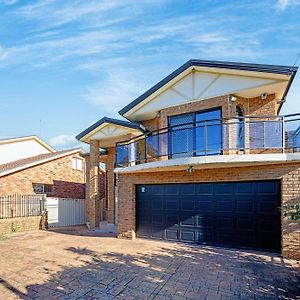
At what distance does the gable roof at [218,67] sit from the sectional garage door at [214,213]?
4000mm

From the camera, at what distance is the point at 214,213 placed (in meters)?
10.2

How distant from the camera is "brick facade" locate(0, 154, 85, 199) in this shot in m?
17.6

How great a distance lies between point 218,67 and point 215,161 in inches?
167

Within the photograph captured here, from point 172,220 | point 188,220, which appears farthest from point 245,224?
point 172,220

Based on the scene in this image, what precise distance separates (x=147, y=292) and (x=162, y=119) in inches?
332

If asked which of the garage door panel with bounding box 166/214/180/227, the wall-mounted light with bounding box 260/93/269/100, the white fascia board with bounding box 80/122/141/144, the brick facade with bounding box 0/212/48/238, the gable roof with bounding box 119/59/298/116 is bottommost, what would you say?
the brick facade with bounding box 0/212/48/238

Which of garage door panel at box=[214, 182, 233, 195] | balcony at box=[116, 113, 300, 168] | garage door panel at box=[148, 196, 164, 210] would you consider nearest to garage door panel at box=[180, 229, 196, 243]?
garage door panel at box=[148, 196, 164, 210]

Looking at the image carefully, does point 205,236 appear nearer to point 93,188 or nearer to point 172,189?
point 172,189

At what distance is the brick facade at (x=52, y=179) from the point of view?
1762cm

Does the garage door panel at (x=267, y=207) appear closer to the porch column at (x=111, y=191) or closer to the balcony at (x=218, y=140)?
the balcony at (x=218, y=140)

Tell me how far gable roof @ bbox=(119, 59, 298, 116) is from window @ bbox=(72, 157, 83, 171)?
951 cm

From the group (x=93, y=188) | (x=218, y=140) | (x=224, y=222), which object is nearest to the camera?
(x=224, y=222)

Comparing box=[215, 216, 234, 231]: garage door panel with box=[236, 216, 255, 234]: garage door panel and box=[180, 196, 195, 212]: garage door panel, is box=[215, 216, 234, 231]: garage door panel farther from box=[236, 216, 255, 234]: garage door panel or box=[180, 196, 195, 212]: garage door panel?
box=[180, 196, 195, 212]: garage door panel

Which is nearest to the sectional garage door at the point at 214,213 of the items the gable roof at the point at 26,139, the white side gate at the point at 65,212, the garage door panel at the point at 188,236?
the garage door panel at the point at 188,236
